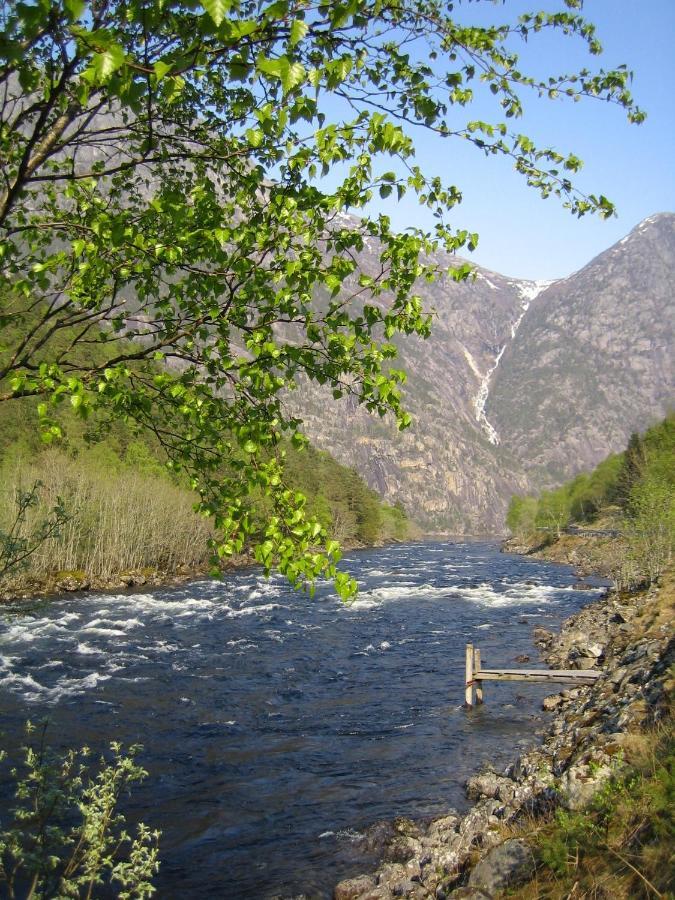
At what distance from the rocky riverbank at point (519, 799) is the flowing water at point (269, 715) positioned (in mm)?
727

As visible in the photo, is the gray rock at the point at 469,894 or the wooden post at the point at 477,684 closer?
the gray rock at the point at 469,894

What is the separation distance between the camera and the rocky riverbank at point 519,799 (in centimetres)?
777

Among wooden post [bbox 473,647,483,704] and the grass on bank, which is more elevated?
the grass on bank

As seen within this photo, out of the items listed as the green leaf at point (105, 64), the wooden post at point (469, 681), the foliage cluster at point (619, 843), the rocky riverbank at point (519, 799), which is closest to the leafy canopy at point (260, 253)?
the green leaf at point (105, 64)

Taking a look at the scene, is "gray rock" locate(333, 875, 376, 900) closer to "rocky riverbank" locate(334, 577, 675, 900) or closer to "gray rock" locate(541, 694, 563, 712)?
"rocky riverbank" locate(334, 577, 675, 900)

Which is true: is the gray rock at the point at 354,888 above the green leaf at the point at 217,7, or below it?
below

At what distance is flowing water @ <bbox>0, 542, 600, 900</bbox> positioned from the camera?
36.5 feet

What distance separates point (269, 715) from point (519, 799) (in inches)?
365

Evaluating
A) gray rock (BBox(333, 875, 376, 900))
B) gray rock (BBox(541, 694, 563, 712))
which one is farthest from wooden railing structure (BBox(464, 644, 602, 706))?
gray rock (BBox(333, 875, 376, 900))

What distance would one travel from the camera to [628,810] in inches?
246

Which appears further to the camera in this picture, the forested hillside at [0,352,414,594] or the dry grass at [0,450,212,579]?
the dry grass at [0,450,212,579]

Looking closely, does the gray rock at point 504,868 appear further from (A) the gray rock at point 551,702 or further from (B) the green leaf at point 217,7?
(A) the gray rock at point 551,702

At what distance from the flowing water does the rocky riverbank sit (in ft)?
2.39

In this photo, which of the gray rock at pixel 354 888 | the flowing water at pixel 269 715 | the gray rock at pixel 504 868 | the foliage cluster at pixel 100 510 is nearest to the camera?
the gray rock at pixel 504 868
